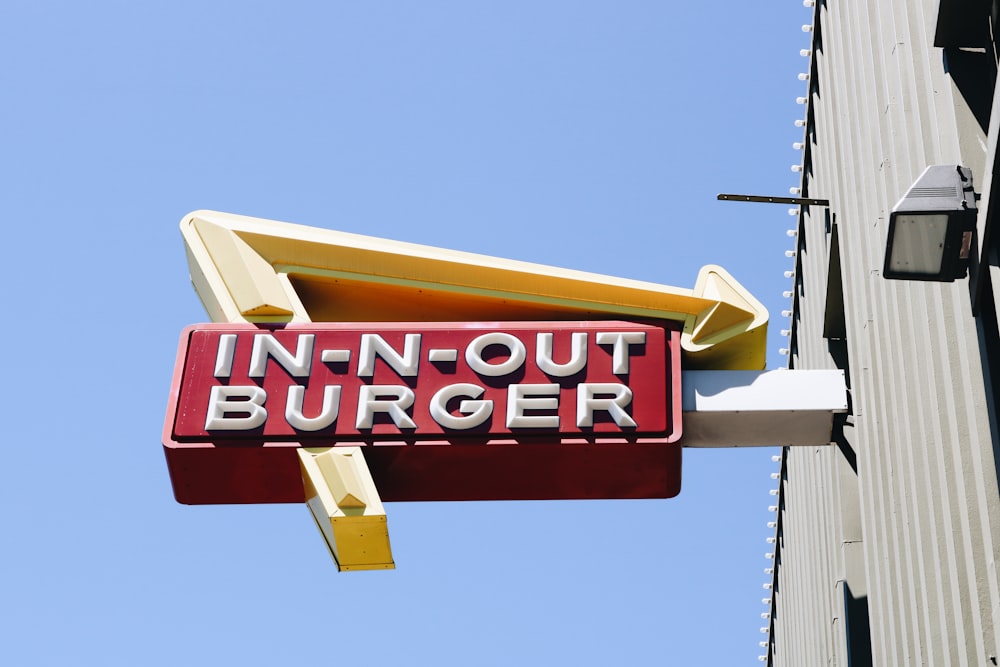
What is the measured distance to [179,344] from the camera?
8352 millimetres

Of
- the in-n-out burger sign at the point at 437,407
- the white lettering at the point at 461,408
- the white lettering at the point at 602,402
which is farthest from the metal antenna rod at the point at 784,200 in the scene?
the white lettering at the point at 461,408

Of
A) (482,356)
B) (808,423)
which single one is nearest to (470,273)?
(482,356)

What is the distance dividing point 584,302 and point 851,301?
5.10ft

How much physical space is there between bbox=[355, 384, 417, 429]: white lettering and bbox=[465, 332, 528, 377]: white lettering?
0.41 metres

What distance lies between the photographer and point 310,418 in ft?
26.1

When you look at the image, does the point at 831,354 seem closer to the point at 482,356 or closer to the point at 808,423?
the point at 808,423

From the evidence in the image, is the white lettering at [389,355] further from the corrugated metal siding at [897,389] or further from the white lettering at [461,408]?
the corrugated metal siding at [897,389]

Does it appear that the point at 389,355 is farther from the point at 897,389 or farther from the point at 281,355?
the point at 897,389

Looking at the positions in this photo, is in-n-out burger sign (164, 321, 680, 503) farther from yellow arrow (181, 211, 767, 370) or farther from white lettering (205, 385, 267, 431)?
yellow arrow (181, 211, 767, 370)

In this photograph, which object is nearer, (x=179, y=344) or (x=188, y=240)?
(x=179, y=344)

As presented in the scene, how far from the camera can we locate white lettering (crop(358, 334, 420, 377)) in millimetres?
8125

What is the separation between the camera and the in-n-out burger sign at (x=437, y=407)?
7836 millimetres

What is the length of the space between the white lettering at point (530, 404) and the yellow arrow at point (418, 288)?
80cm

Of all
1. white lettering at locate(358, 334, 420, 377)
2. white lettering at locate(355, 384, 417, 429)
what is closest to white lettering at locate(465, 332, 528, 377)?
white lettering at locate(358, 334, 420, 377)
